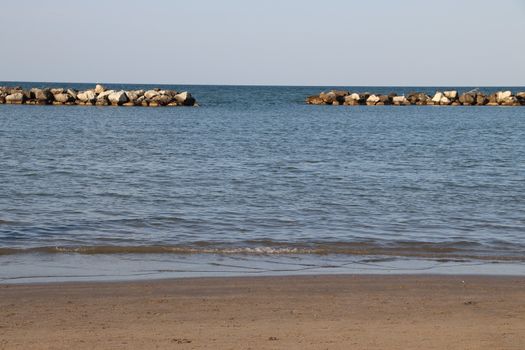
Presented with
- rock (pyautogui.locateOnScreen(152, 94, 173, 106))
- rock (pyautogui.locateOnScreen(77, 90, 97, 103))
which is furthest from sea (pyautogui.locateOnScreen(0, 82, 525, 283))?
rock (pyautogui.locateOnScreen(152, 94, 173, 106))

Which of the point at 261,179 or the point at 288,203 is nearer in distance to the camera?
the point at 288,203

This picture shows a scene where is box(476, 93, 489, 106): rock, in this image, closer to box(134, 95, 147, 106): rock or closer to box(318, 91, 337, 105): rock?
box(318, 91, 337, 105): rock

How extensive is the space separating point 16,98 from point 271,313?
7146 cm

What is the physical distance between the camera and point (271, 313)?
8.53 meters

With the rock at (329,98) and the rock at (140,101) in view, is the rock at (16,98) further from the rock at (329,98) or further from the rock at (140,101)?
the rock at (329,98)

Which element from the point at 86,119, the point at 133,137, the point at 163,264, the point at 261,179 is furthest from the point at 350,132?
the point at 163,264

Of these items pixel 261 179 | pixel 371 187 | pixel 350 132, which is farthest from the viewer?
pixel 350 132

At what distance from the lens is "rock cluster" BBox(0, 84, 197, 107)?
74750 millimetres

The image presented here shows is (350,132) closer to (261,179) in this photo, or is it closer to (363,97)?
(261,179)

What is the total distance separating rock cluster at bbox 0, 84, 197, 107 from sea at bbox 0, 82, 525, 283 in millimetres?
36050

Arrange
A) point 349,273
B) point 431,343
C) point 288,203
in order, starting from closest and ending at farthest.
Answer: point 431,343
point 349,273
point 288,203

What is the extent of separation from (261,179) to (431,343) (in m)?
15.9

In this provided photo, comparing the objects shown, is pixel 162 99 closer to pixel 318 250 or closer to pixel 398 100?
pixel 398 100

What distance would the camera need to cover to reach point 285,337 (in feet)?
24.3
